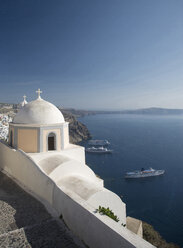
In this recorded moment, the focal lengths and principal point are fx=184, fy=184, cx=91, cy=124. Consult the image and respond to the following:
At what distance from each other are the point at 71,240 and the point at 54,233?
44cm

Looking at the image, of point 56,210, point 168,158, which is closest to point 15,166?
point 56,210

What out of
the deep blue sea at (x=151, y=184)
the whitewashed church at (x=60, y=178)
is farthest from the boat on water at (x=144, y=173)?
the whitewashed church at (x=60, y=178)

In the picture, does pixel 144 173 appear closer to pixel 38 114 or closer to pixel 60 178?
pixel 38 114

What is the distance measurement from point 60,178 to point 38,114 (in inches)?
123

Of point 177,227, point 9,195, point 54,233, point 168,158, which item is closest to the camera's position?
point 54,233

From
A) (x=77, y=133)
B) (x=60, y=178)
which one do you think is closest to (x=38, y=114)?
(x=60, y=178)

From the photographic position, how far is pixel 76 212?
14.8ft

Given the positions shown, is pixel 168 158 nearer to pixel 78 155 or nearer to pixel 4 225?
pixel 78 155

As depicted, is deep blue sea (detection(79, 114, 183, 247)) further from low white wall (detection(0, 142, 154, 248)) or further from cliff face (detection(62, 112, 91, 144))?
cliff face (detection(62, 112, 91, 144))

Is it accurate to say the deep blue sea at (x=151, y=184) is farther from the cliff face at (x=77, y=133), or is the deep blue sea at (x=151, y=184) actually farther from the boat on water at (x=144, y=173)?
the cliff face at (x=77, y=133)

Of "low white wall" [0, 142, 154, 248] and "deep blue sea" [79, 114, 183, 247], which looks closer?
"low white wall" [0, 142, 154, 248]

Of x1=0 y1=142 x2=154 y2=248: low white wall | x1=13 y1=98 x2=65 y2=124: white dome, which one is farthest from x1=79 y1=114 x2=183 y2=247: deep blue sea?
x1=13 y1=98 x2=65 y2=124: white dome

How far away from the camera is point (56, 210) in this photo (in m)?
5.38

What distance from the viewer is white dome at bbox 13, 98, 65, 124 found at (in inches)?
324
